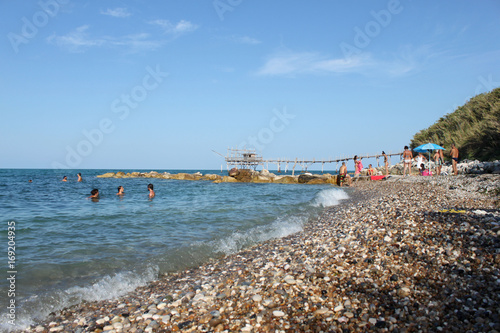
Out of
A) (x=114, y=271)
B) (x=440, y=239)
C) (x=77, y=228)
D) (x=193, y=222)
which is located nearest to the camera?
(x=440, y=239)

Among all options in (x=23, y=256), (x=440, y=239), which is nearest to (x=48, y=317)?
(x=23, y=256)

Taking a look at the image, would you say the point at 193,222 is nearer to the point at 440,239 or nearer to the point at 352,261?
the point at 352,261

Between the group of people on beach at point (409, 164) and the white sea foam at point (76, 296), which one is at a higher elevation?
the group of people on beach at point (409, 164)

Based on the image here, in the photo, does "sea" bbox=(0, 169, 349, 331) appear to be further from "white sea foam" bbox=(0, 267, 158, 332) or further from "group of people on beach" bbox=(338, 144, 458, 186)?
"group of people on beach" bbox=(338, 144, 458, 186)

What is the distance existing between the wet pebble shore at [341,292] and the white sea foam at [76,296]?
8.5 inches

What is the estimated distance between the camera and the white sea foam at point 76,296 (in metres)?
4.06

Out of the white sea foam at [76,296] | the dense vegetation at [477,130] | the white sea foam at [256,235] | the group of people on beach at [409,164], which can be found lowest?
the white sea foam at [76,296]

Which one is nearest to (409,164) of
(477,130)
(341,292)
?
(477,130)

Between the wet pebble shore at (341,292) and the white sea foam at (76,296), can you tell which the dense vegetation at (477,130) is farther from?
the white sea foam at (76,296)

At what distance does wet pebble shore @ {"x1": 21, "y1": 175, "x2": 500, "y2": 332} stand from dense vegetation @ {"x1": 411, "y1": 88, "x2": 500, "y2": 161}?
2076 centimetres

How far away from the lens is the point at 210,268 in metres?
5.86

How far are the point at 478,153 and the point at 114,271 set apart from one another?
28.0 m

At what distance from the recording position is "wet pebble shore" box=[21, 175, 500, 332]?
3104 millimetres

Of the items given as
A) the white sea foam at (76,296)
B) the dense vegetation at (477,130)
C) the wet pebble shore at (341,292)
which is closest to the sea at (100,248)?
the white sea foam at (76,296)
